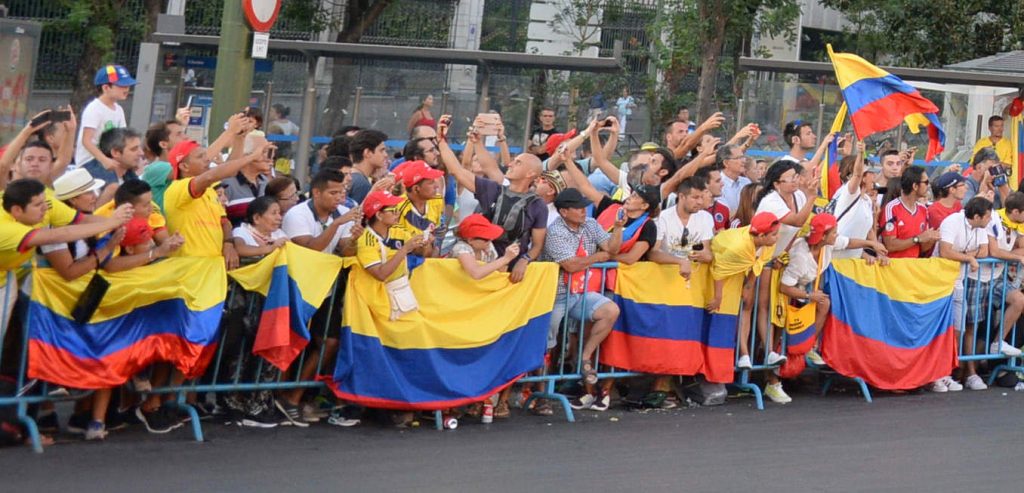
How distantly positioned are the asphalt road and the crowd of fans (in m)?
0.44

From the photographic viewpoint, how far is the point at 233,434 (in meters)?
9.02

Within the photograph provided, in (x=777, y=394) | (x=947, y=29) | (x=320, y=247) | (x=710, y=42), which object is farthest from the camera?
(x=947, y=29)

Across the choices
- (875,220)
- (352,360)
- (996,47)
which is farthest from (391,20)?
(352,360)

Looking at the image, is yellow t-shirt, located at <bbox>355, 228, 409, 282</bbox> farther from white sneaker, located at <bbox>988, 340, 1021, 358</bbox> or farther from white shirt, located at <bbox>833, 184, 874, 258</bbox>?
white sneaker, located at <bbox>988, 340, 1021, 358</bbox>

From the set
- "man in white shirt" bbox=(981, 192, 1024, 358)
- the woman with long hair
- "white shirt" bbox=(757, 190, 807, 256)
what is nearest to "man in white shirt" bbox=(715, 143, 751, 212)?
"white shirt" bbox=(757, 190, 807, 256)

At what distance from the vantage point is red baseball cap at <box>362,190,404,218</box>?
9.24 metres

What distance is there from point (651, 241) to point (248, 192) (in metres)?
2.94

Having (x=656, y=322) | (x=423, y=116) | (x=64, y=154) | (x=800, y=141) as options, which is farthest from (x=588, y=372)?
(x=423, y=116)

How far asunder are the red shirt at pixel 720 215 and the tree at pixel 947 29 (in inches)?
736

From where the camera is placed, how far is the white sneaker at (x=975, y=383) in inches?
487

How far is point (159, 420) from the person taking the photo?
8.99 metres

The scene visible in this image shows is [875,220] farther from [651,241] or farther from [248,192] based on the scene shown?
[248,192]

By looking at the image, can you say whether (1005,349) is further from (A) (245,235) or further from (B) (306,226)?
(A) (245,235)

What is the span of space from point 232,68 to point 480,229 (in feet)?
8.14
